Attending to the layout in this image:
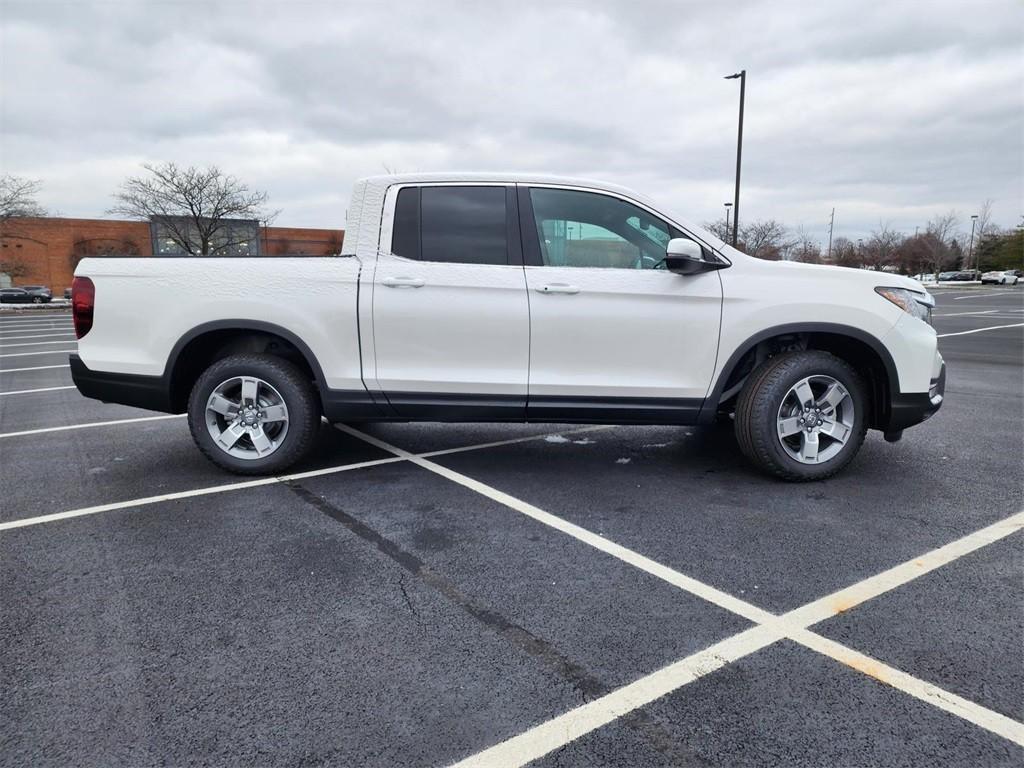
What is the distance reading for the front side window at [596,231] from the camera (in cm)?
433

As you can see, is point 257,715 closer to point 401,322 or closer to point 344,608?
point 344,608

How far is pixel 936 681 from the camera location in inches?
90.5

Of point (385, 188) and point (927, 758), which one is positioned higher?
point (385, 188)

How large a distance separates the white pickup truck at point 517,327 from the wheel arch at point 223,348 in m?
0.02

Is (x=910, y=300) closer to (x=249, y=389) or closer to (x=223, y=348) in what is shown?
(x=249, y=389)

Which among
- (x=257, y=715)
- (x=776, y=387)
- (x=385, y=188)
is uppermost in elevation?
(x=385, y=188)

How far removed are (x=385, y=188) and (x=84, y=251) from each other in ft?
196

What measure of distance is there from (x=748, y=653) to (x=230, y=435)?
3.49 m

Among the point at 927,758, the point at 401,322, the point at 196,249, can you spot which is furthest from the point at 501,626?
the point at 196,249

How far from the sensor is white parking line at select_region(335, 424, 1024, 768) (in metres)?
2.03

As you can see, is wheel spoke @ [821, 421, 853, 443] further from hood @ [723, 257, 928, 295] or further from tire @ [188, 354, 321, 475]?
tire @ [188, 354, 321, 475]

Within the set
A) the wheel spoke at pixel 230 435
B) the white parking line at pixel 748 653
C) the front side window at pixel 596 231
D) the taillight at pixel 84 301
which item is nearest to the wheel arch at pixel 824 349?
the front side window at pixel 596 231

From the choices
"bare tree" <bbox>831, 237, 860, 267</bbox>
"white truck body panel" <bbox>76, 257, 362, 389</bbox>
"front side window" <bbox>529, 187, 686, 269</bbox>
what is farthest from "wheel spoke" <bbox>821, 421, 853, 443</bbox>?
"bare tree" <bbox>831, 237, 860, 267</bbox>

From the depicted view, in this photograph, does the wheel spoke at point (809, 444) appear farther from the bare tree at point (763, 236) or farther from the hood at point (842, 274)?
the bare tree at point (763, 236)
